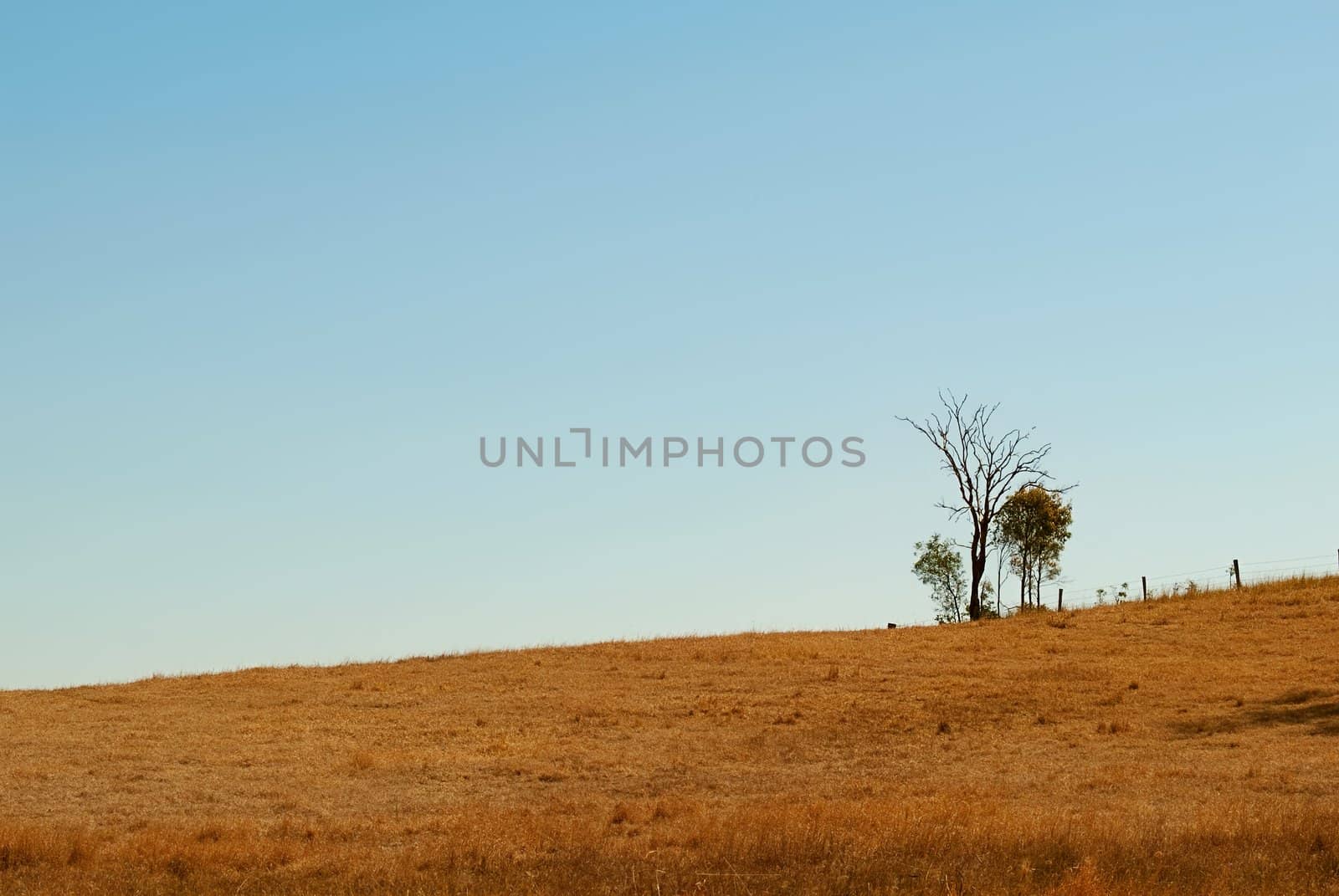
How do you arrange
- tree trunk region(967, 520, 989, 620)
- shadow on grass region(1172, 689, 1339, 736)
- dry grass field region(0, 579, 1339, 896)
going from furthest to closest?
1. tree trunk region(967, 520, 989, 620)
2. shadow on grass region(1172, 689, 1339, 736)
3. dry grass field region(0, 579, 1339, 896)

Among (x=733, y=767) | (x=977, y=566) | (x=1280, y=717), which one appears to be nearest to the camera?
(x=733, y=767)

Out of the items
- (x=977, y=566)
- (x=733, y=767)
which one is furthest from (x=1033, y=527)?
(x=733, y=767)

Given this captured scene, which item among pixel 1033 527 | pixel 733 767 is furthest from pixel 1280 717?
pixel 1033 527

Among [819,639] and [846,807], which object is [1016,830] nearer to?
[846,807]

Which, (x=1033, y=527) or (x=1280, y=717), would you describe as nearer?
(x=1280, y=717)

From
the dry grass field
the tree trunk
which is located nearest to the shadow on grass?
the dry grass field

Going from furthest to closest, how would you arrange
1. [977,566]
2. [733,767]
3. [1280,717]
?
[977,566], [1280,717], [733,767]

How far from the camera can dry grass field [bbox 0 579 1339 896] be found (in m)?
13.6

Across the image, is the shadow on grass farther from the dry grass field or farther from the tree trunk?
the tree trunk

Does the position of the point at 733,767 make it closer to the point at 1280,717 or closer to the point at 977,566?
the point at 1280,717

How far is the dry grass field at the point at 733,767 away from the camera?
44.7ft

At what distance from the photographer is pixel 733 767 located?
24.5 metres

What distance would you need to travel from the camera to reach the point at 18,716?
32.3 meters

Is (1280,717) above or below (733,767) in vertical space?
above
